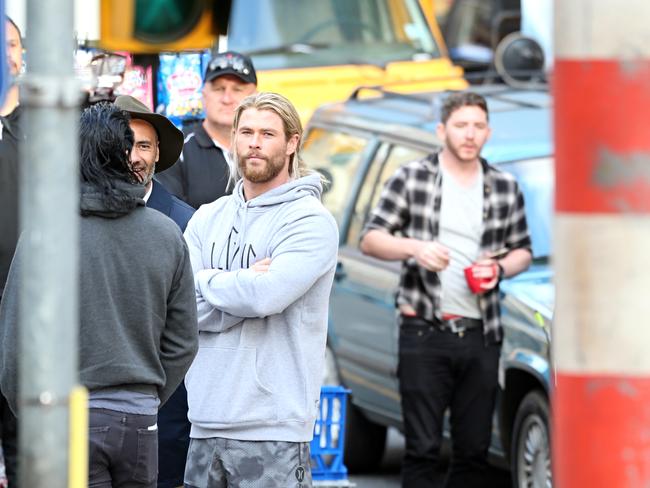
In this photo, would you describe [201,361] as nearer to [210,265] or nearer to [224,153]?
[210,265]

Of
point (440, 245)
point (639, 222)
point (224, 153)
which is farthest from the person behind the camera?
point (440, 245)

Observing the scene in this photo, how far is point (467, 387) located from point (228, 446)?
110 inches

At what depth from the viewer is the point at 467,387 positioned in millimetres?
8109

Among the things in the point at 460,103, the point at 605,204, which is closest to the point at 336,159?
the point at 460,103

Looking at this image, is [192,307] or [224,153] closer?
[192,307]

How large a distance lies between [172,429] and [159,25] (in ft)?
12.4

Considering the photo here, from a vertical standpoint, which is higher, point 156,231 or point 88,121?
point 88,121

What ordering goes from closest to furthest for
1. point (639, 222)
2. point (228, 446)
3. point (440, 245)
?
1. point (639, 222)
2. point (228, 446)
3. point (440, 245)

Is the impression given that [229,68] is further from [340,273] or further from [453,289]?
[340,273]

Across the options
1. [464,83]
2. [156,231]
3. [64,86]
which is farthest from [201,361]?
[464,83]

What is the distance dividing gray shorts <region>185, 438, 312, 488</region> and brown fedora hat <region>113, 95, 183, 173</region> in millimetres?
1212

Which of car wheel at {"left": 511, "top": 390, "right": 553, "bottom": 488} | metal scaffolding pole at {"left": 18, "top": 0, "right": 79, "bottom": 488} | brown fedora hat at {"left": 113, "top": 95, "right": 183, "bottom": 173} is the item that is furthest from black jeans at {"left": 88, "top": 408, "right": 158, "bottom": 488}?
car wheel at {"left": 511, "top": 390, "right": 553, "bottom": 488}

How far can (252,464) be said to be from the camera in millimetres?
5445

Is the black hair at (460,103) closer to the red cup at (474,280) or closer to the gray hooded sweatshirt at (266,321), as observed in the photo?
the red cup at (474,280)
